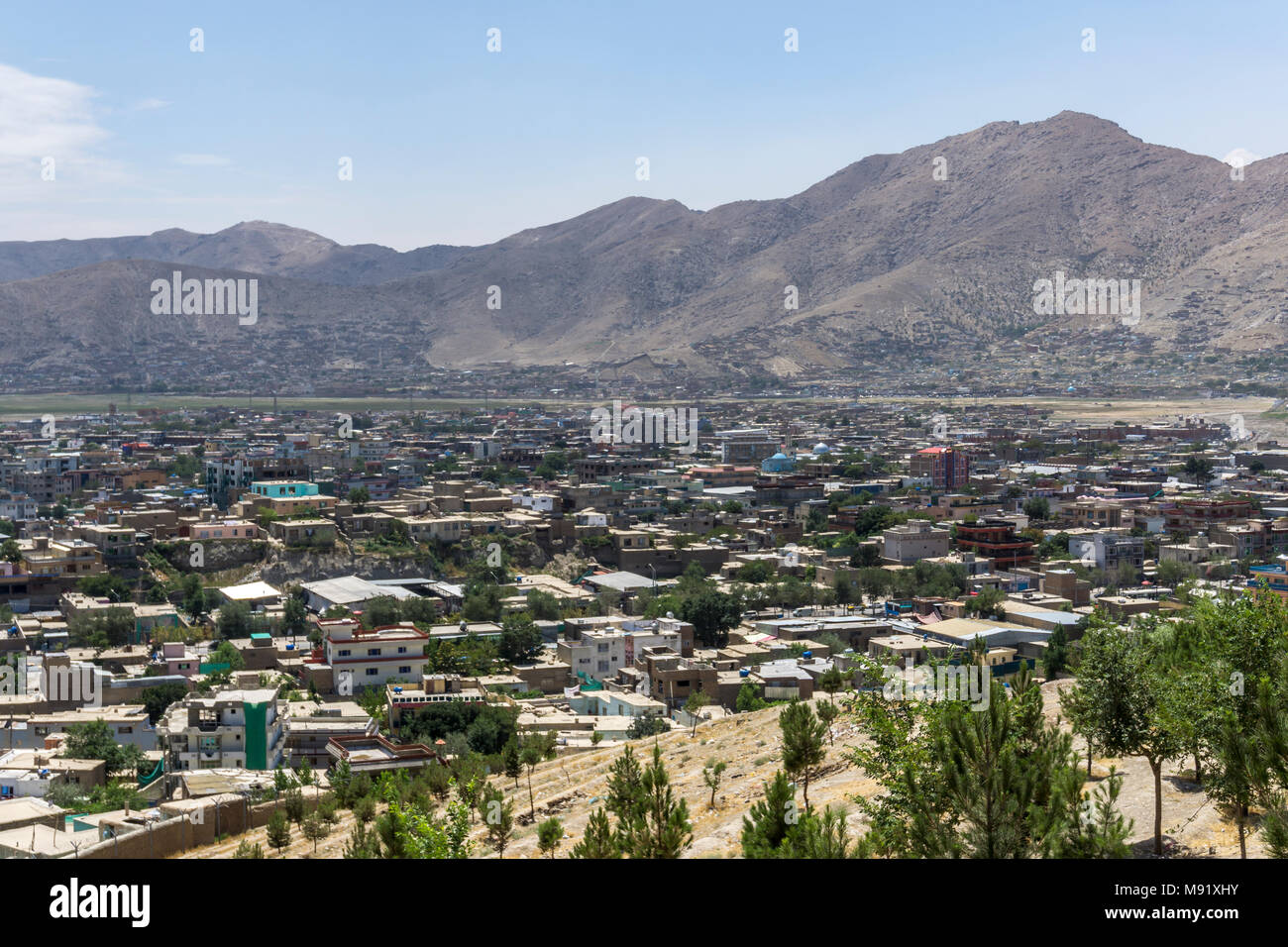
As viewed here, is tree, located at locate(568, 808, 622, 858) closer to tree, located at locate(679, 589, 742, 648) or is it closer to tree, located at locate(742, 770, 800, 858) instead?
tree, located at locate(742, 770, 800, 858)

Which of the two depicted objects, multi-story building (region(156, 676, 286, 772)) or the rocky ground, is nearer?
the rocky ground

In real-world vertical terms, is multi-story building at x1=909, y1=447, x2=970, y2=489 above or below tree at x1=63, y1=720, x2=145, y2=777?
above
